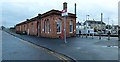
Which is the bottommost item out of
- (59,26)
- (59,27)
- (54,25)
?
(59,27)

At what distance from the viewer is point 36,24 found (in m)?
52.8

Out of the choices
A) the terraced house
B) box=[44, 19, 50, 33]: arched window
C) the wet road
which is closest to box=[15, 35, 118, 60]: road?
the wet road

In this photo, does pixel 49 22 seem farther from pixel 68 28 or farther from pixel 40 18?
pixel 40 18

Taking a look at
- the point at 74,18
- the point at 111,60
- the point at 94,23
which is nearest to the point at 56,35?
the point at 74,18

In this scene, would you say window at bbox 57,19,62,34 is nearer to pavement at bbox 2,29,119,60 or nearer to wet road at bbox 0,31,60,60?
pavement at bbox 2,29,119,60

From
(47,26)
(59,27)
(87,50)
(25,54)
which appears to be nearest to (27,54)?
(25,54)

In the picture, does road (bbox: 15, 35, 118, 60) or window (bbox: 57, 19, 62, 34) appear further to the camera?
window (bbox: 57, 19, 62, 34)

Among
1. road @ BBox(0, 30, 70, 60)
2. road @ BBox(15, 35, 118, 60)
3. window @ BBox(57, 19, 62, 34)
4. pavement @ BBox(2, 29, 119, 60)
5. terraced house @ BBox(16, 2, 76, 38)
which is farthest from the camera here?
window @ BBox(57, 19, 62, 34)

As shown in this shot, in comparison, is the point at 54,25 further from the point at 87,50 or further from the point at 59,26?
the point at 87,50

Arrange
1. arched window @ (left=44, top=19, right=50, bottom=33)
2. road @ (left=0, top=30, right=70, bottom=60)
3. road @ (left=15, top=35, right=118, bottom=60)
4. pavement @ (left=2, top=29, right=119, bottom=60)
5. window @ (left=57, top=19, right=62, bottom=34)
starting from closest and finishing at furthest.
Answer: road @ (left=0, top=30, right=70, bottom=60)
road @ (left=15, top=35, right=118, bottom=60)
pavement @ (left=2, top=29, right=119, bottom=60)
window @ (left=57, top=19, right=62, bottom=34)
arched window @ (left=44, top=19, right=50, bottom=33)

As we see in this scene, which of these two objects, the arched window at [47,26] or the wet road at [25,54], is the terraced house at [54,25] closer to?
the arched window at [47,26]

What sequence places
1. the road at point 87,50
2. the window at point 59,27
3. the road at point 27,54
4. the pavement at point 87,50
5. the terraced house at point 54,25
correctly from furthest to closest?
the window at point 59,27 < the terraced house at point 54,25 < the pavement at point 87,50 < the road at point 87,50 < the road at point 27,54

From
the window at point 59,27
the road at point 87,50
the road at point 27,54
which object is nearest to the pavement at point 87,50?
the road at point 87,50

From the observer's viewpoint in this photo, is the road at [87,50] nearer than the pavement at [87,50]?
Yes
